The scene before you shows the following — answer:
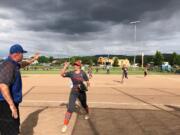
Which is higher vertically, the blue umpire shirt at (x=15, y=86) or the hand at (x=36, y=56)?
the hand at (x=36, y=56)

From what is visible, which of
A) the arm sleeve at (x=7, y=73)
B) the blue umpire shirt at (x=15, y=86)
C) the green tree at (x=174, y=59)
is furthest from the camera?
the green tree at (x=174, y=59)

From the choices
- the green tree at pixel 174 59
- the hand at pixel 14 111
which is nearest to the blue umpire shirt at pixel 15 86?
the hand at pixel 14 111

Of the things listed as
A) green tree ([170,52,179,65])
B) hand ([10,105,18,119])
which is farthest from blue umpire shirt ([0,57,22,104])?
green tree ([170,52,179,65])

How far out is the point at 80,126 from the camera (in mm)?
8750

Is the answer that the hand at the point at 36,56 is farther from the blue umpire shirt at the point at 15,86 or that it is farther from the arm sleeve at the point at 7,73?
the arm sleeve at the point at 7,73

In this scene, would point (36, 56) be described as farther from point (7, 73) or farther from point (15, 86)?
point (7, 73)

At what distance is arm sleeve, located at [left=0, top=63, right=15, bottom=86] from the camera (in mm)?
4965

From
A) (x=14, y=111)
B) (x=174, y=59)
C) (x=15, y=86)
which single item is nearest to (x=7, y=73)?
(x=15, y=86)

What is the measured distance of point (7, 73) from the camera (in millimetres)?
5012

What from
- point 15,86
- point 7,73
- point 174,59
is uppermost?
point 7,73

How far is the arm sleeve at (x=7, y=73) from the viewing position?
496 cm

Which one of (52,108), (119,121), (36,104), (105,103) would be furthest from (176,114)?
(36,104)

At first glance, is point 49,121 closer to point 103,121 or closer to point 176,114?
point 103,121

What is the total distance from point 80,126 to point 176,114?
3.66 meters
